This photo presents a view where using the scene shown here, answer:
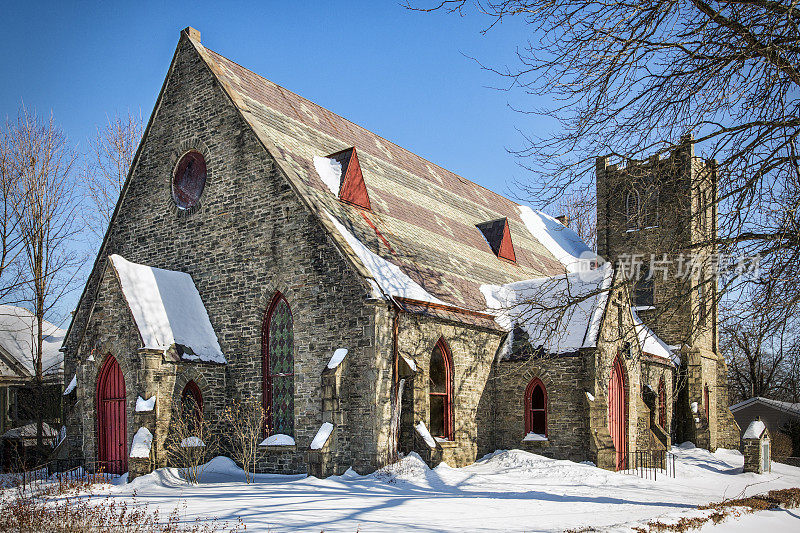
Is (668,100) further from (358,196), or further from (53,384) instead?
(53,384)

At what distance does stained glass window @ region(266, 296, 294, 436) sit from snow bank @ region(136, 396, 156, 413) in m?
2.84

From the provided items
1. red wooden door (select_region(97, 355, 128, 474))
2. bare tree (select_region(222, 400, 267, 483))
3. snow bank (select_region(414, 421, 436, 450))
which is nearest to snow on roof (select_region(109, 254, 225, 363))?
bare tree (select_region(222, 400, 267, 483))

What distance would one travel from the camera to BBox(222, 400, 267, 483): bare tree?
1661cm

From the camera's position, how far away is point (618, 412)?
21.0 m

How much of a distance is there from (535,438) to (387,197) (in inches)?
328

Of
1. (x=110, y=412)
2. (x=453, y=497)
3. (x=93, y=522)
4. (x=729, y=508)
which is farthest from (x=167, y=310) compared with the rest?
(x=729, y=508)

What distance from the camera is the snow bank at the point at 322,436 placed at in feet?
49.0

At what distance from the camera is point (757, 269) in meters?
9.37

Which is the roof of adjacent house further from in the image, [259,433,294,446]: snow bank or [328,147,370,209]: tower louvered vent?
[259,433,294,446]: snow bank

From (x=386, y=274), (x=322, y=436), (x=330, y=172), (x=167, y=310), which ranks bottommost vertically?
(x=322, y=436)

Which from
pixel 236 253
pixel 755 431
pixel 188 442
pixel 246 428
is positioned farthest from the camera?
pixel 755 431

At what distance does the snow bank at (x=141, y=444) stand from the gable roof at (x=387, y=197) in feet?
19.9

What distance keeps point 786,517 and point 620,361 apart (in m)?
8.45

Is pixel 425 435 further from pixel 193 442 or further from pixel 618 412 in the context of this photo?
pixel 618 412
